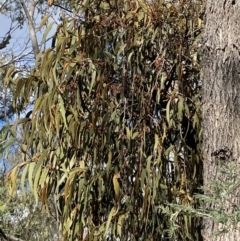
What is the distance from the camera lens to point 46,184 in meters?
2.23

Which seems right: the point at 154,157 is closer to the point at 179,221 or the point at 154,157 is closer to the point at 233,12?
the point at 179,221

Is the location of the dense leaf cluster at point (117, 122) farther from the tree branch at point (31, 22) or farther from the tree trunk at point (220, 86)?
the tree branch at point (31, 22)

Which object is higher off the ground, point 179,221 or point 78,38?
→ point 78,38

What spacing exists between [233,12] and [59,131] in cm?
82

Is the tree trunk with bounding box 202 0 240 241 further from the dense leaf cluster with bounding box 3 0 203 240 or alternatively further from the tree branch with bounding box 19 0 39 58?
the tree branch with bounding box 19 0 39 58

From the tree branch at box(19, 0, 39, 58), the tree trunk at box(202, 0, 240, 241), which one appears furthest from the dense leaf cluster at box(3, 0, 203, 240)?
the tree branch at box(19, 0, 39, 58)

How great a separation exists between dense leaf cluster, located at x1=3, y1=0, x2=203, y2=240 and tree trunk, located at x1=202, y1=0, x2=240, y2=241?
32 centimetres

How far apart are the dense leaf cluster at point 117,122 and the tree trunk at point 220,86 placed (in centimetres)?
32

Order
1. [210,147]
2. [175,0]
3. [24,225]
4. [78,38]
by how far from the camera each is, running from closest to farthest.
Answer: [210,147], [78,38], [175,0], [24,225]

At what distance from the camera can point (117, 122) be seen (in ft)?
7.44

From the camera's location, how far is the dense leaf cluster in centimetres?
221

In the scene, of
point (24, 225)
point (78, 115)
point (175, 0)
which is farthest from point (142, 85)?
point (24, 225)

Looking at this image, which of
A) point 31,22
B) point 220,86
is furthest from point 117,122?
point 31,22

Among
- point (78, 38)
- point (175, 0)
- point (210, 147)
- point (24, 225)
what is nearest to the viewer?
point (210, 147)
